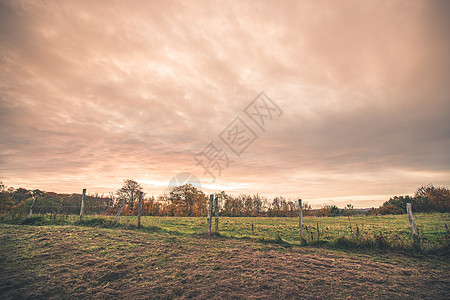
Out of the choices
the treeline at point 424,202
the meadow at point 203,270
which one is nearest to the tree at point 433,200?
the treeline at point 424,202

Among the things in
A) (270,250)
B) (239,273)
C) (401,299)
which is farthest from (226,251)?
(401,299)

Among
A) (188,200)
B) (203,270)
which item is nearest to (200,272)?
(203,270)

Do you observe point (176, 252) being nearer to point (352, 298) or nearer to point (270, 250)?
point (270, 250)

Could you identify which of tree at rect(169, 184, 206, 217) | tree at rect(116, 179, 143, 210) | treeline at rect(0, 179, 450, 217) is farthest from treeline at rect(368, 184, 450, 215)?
tree at rect(116, 179, 143, 210)

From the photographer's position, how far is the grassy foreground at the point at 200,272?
13.9ft

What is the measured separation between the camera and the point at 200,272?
5.29 m

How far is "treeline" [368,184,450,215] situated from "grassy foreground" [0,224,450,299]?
3465cm

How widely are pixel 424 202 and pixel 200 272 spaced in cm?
4249

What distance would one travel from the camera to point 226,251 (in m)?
7.50

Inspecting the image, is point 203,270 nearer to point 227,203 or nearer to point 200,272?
point 200,272

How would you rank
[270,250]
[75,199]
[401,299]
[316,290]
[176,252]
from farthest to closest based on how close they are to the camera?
[75,199], [270,250], [176,252], [316,290], [401,299]

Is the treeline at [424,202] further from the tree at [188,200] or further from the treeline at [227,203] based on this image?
the tree at [188,200]

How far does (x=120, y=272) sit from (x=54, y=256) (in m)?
2.67

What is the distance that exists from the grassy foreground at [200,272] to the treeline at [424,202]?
1364 inches
